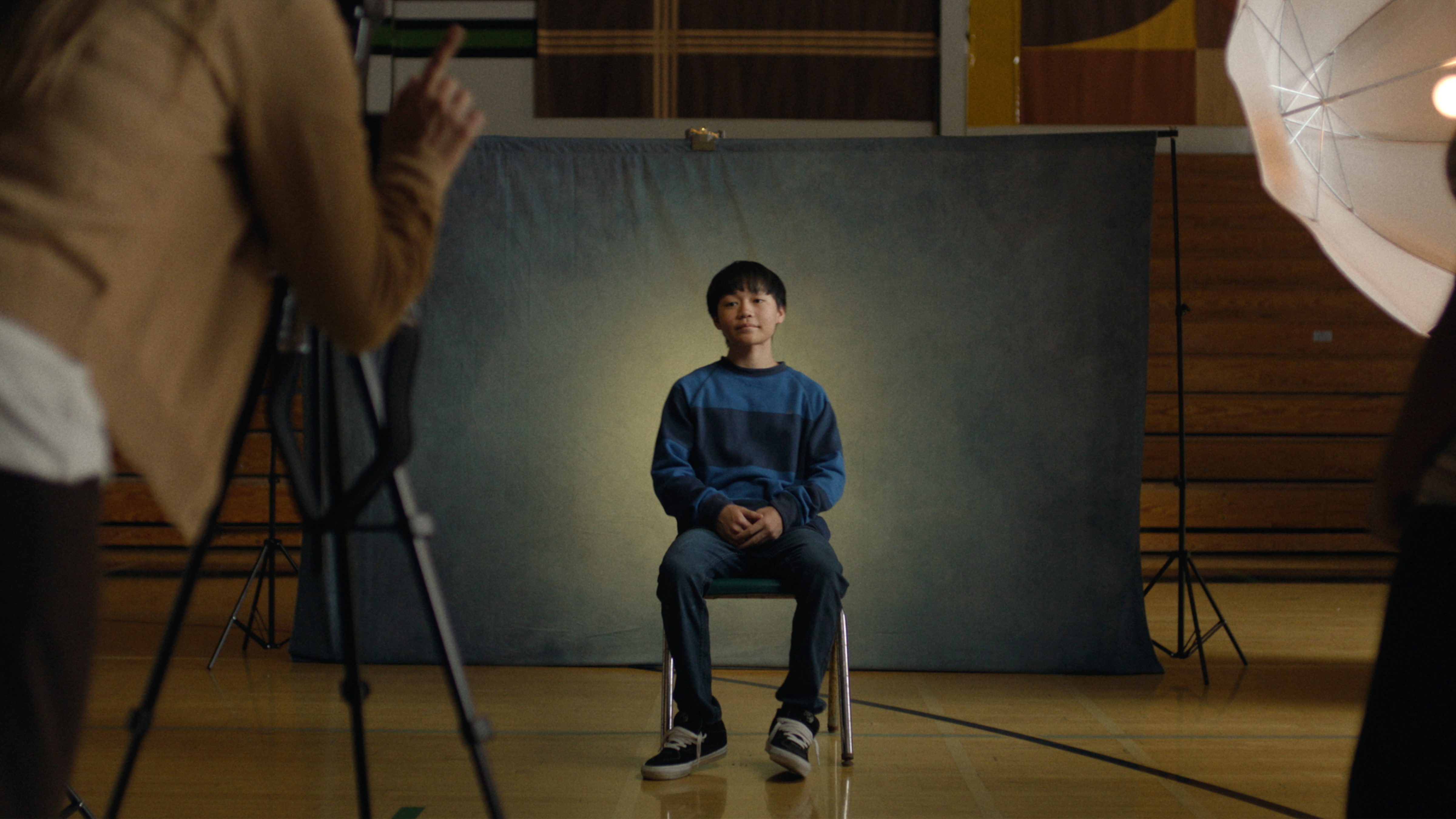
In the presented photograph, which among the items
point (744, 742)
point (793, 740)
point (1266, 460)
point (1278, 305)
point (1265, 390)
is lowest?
point (744, 742)

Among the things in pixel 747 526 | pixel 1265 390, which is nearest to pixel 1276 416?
pixel 1265 390

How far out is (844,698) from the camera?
2279 mm

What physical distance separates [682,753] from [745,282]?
46.7 inches

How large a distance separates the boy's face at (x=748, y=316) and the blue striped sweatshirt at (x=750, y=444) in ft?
0.28

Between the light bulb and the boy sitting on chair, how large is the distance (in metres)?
1.54

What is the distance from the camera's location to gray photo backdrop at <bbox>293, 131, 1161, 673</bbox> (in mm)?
3047

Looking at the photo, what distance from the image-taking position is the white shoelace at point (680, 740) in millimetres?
2186

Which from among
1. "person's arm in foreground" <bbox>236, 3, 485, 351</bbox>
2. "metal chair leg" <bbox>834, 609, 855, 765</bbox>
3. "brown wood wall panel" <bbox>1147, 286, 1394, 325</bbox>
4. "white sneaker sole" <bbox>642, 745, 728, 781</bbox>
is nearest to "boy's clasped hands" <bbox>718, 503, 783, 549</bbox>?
"metal chair leg" <bbox>834, 609, 855, 765</bbox>

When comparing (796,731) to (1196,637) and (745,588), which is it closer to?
(745,588)

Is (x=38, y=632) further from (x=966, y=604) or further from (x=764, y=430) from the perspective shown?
(x=966, y=604)

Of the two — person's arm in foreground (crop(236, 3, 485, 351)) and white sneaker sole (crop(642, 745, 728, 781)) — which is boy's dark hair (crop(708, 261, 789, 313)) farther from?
person's arm in foreground (crop(236, 3, 485, 351))

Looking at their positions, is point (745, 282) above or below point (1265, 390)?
→ above

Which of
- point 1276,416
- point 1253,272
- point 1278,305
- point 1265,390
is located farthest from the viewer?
point 1253,272

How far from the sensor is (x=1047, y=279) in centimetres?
307
